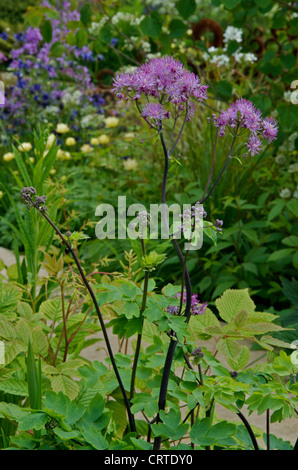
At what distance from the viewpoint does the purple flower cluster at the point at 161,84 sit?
3.37ft

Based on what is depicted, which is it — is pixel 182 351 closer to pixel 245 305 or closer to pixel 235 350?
pixel 235 350

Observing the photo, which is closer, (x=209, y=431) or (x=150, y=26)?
(x=209, y=431)

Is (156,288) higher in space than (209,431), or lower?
higher

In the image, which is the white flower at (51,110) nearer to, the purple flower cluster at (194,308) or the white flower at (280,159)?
the white flower at (280,159)

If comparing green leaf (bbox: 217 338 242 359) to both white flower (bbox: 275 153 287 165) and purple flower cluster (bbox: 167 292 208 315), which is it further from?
white flower (bbox: 275 153 287 165)

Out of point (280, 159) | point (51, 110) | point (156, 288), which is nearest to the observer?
point (156, 288)

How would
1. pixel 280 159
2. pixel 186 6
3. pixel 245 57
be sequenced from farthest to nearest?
pixel 245 57 < pixel 280 159 < pixel 186 6

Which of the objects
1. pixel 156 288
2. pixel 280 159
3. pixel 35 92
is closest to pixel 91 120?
pixel 35 92

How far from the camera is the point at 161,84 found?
1036 millimetres

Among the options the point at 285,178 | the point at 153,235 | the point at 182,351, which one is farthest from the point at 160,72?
the point at 285,178

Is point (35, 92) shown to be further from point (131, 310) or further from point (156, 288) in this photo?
point (131, 310)

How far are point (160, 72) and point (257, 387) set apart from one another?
636 mm

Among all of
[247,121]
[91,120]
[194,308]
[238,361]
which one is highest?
[91,120]

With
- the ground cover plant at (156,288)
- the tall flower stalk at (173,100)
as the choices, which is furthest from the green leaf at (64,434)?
the tall flower stalk at (173,100)
